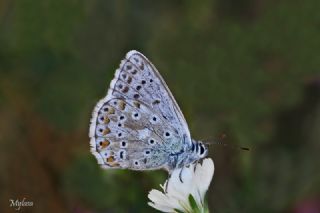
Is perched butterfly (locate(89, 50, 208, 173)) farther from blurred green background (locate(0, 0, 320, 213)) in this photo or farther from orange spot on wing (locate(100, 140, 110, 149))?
blurred green background (locate(0, 0, 320, 213))

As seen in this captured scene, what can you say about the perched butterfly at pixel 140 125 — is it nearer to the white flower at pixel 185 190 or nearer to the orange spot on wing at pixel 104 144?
the orange spot on wing at pixel 104 144

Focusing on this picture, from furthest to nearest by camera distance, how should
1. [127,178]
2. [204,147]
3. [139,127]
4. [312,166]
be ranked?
[312,166] < [127,178] < [139,127] < [204,147]

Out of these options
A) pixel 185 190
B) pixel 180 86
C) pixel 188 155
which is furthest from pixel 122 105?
pixel 180 86

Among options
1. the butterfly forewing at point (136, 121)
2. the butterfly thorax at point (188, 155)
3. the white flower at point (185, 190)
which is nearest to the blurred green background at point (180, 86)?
the butterfly forewing at point (136, 121)

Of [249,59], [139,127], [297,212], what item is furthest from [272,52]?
[139,127]

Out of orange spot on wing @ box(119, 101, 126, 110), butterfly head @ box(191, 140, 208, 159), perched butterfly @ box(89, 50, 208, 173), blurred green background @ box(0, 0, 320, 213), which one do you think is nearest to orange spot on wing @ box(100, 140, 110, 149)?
perched butterfly @ box(89, 50, 208, 173)

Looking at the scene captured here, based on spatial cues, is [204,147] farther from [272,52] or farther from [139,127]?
[272,52]

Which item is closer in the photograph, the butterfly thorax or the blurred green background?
the butterfly thorax
